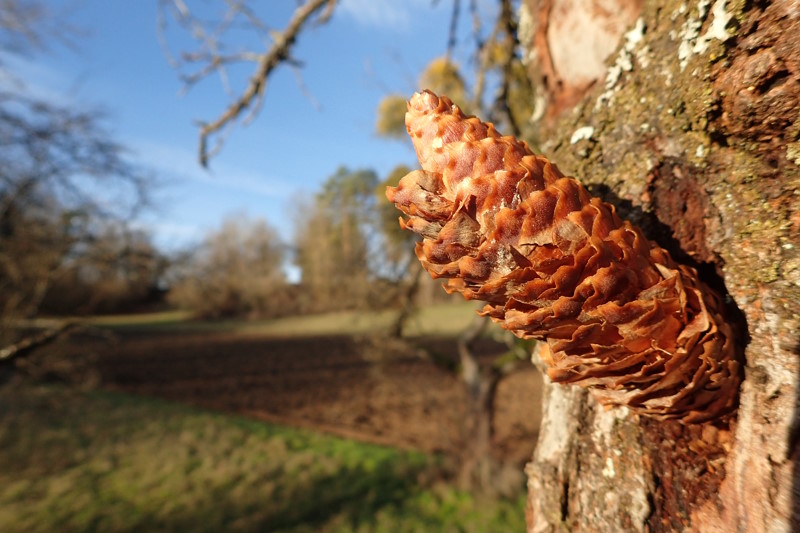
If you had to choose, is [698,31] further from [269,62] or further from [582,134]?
[269,62]

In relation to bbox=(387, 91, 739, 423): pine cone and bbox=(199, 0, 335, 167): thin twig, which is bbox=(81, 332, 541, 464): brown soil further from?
bbox=(387, 91, 739, 423): pine cone

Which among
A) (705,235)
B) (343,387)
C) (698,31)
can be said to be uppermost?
(698,31)

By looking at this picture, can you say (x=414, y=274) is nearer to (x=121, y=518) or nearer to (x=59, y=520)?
(x=121, y=518)

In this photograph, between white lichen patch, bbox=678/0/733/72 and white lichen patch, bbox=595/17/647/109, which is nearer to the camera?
white lichen patch, bbox=678/0/733/72

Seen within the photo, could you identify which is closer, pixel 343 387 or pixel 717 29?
pixel 717 29

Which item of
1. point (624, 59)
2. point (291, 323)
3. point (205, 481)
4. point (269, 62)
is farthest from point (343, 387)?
point (291, 323)

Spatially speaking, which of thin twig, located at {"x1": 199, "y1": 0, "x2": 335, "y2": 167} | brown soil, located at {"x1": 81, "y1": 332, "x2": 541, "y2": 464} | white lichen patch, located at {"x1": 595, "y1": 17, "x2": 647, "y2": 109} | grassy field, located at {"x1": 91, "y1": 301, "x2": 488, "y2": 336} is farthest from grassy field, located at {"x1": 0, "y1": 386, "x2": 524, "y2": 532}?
grassy field, located at {"x1": 91, "y1": 301, "x2": 488, "y2": 336}

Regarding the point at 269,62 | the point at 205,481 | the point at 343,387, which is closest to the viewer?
the point at 269,62
